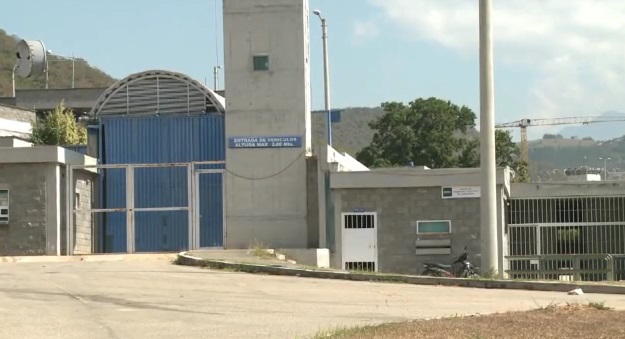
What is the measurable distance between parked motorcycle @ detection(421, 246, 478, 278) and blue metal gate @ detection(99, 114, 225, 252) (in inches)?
289

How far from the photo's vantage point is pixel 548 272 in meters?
26.9

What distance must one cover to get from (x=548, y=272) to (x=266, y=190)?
9291mm

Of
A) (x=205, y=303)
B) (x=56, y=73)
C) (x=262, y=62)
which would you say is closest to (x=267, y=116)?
(x=262, y=62)

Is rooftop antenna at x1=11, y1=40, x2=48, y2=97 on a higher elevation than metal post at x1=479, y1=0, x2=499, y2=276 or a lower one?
higher

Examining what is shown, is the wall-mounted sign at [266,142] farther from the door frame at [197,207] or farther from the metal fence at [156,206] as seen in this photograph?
the door frame at [197,207]

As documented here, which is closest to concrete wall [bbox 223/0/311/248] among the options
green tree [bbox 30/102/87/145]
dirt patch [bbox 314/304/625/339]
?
dirt patch [bbox 314/304/625/339]

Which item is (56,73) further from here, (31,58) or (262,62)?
(262,62)

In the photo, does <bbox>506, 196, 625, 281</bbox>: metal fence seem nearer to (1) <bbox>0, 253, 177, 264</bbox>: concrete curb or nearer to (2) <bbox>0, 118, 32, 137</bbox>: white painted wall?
(1) <bbox>0, 253, 177, 264</bbox>: concrete curb

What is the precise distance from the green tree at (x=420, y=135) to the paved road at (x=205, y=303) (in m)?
63.9

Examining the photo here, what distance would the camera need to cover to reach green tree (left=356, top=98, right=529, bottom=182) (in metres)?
85.7

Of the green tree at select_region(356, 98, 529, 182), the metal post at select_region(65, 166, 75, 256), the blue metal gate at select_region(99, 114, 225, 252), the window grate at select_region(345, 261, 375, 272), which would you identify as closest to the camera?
the metal post at select_region(65, 166, 75, 256)

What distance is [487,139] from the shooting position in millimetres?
22906

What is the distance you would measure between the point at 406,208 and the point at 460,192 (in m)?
1.77

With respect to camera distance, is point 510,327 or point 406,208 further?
point 406,208
